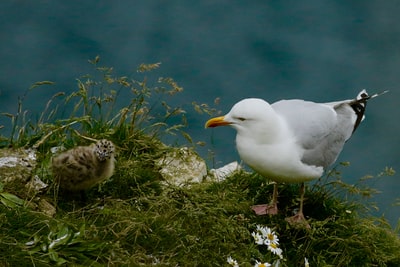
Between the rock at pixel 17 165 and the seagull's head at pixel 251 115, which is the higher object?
the seagull's head at pixel 251 115

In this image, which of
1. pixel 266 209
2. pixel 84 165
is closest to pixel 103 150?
pixel 84 165

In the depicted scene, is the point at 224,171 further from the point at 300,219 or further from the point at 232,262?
the point at 232,262

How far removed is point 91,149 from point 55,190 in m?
0.35

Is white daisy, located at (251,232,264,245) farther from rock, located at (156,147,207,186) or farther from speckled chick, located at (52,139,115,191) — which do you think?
speckled chick, located at (52,139,115,191)

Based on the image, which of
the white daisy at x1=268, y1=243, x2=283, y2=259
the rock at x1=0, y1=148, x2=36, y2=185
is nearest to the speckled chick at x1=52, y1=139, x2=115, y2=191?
the rock at x1=0, y1=148, x2=36, y2=185

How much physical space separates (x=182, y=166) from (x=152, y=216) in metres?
1.15

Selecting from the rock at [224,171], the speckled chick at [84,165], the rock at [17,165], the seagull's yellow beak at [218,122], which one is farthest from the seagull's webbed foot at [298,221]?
the rock at [17,165]

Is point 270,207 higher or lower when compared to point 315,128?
lower

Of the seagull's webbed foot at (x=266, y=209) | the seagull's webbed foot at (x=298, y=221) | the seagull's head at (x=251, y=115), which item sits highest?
the seagull's head at (x=251, y=115)

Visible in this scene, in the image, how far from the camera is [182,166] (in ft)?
18.7

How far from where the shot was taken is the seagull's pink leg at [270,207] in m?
5.21

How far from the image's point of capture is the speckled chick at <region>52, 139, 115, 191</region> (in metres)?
4.60

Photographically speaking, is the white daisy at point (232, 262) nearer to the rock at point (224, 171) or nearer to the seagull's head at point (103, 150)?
the seagull's head at point (103, 150)

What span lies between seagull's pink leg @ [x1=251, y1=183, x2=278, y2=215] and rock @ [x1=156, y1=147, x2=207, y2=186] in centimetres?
50
